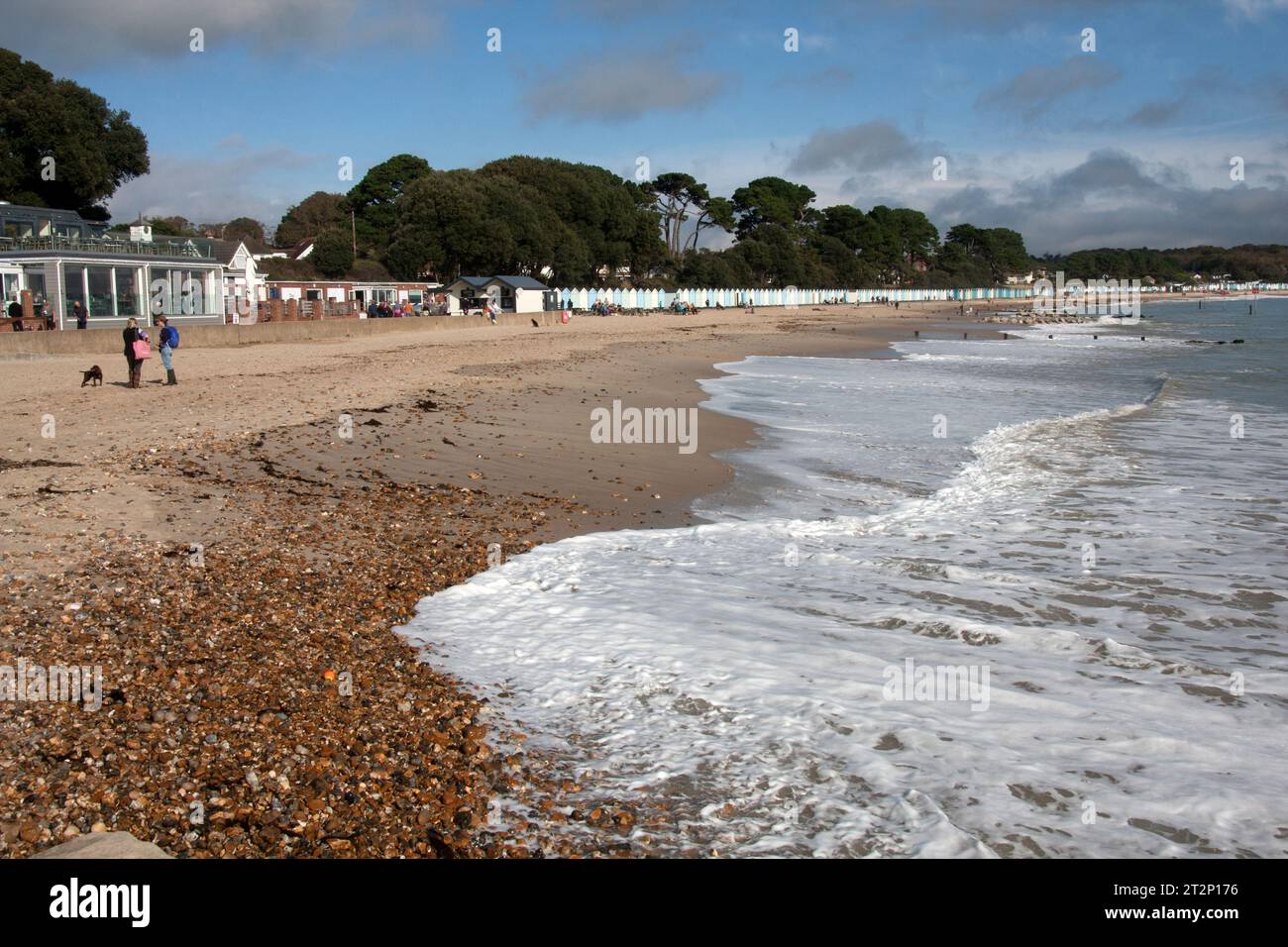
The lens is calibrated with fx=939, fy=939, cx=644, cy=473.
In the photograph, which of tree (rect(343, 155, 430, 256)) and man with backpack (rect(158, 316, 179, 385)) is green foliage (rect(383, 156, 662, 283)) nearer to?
tree (rect(343, 155, 430, 256))

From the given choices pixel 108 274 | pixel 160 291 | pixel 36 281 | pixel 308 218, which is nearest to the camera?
pixel 36 281

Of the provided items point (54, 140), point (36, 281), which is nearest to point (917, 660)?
point (36, 281)

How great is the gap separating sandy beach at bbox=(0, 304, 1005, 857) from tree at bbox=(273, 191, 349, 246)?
107 metres

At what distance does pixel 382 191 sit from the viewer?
103188mm

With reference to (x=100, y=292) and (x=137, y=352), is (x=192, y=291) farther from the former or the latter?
(x=137, y=352)

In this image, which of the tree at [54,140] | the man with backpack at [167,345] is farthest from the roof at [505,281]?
the man with backpack at [167,345]

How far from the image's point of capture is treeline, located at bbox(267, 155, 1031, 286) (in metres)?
67.4

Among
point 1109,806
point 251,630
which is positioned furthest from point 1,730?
point 1109,806

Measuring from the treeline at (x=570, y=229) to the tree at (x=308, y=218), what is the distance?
21 cm

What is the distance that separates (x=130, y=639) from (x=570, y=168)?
288ft

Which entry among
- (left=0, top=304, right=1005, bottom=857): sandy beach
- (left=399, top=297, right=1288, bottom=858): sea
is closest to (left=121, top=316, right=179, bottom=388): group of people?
(left=0, top=304, right=1005, bottom=857): sandy beach

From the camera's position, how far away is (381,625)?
20.3 ft

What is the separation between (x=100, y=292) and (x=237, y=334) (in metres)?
7.01
